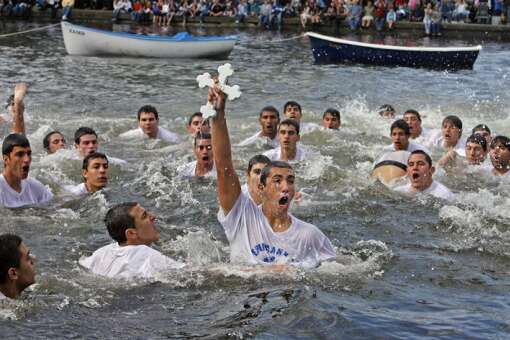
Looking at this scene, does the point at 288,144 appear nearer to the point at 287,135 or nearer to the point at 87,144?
the point at 287,135

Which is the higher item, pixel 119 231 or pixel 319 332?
pixel 119 231

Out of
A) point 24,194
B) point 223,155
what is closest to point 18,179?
point 24,194

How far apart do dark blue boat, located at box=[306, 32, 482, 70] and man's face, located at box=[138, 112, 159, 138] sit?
1367cm

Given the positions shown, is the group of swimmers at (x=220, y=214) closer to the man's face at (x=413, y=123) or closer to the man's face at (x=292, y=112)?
the man's face at (x=413, y=123)

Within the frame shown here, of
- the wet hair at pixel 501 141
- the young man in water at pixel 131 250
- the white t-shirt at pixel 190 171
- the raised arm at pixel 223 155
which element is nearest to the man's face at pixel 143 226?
the young man in water at pixel 131 250

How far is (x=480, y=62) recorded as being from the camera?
100 ft

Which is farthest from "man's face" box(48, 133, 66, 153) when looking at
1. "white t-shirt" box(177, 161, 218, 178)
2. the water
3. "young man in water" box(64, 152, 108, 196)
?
"young man in water" box(64, 152, 108, 196)

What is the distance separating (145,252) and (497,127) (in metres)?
13.0

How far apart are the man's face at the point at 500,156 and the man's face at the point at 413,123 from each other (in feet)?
10.3

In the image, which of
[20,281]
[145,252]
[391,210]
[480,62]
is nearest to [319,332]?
[145,252]

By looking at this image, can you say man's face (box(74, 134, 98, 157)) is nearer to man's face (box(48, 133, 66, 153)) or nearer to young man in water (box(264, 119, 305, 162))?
man's face (box(48, 133, 66, 153))

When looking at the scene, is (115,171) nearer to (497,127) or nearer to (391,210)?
(391,210)

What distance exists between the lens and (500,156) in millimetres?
13305

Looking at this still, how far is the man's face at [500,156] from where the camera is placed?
1330 centimetres
